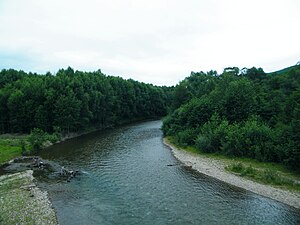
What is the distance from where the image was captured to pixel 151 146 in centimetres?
5481

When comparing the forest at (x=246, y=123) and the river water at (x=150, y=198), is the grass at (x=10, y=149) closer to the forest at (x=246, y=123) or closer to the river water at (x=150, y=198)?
the river water at (x=150, y=198)

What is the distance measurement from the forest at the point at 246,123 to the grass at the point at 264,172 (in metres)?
1.15

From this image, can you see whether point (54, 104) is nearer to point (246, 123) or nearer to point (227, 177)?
point (246, 123)

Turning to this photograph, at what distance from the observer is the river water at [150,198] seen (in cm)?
2331

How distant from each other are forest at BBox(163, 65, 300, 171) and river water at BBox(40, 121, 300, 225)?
341 inches

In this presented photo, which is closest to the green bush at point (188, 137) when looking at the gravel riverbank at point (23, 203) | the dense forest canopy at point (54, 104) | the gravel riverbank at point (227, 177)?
the gravel riverbank at point (227, 177)

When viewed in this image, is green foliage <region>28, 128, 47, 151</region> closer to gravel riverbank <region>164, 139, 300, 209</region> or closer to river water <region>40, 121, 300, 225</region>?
river water <region>40, 121, 300, 225</region>

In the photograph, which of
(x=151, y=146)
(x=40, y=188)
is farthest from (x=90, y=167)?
(x=151, y=146)

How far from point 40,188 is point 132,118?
81406 mm

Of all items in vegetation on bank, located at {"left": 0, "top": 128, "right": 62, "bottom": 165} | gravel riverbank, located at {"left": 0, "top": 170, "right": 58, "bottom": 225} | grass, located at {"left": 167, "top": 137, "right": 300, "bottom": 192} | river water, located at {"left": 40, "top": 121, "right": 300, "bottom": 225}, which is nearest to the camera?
gravel riverbank, located at {"left": 0, "top": 170, "right": 58, "bottom": 225}

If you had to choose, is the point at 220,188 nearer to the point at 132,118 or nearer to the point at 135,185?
the point at 135,185

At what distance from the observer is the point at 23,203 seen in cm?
2566

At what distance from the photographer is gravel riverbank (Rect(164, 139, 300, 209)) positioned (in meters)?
26.9

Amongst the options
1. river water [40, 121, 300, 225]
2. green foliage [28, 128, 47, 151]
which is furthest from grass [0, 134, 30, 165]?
river water [40, 121, 300, 225]
